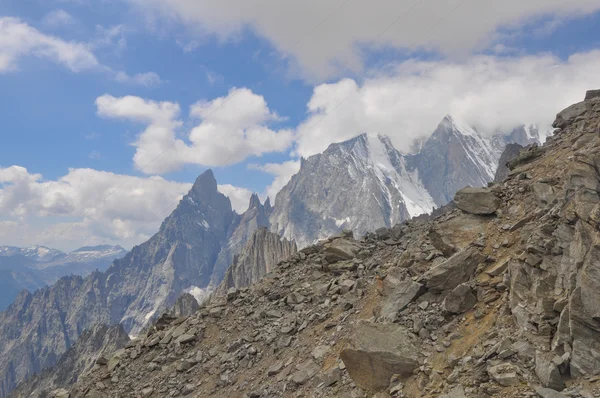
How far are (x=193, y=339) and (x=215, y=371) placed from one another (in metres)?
3.25

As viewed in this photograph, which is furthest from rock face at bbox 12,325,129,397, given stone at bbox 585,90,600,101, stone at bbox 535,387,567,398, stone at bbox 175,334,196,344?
stone at bbox 535,387,567,398

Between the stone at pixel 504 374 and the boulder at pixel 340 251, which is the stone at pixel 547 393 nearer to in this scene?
the stone at pixel 504 374

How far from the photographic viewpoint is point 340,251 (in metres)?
27.2

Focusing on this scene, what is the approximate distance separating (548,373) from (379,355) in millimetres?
5508

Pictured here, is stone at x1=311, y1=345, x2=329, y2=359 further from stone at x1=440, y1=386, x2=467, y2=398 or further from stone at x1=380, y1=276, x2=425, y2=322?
stone at x1=440, y1=386, x2=467, y2=398

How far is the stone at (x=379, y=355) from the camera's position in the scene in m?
13.8

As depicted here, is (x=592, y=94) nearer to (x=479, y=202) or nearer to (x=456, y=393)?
(x=479, y=202)

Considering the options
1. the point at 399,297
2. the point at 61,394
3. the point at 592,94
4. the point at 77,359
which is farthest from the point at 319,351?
the point at 77,359

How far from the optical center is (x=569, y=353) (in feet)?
32.9

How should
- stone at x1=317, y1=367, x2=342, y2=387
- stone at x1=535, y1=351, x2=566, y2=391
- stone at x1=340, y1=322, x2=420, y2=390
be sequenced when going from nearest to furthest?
stone at x1=535, y1=351, x2=566, y2=391
stone at x1=340, y1=322, x2=420, y2=390
stone at x1=317, y1=367, x2=342, y2=387

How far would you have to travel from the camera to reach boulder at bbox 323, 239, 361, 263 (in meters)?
27.1

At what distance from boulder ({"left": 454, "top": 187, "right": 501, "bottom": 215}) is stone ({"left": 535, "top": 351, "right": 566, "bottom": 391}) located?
9.73m

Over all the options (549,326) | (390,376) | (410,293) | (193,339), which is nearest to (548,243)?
(549,326)

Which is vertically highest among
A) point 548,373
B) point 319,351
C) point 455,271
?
point 455,271
